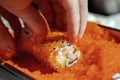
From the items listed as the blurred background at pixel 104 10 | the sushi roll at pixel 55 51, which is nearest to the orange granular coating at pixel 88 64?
the sushi roll at pixel 55 51

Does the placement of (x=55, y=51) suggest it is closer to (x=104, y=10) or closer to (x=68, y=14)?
(x=68, y=14)

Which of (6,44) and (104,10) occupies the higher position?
(6,44)

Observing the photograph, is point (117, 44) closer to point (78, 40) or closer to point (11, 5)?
point (78, 40)

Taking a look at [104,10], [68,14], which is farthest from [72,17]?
[104,10]

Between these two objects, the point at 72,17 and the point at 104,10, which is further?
the point at 104,10

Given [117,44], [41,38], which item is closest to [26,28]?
[41,38]

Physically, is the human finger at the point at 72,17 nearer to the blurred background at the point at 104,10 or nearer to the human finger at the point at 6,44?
the human finger at the point at 6,44
